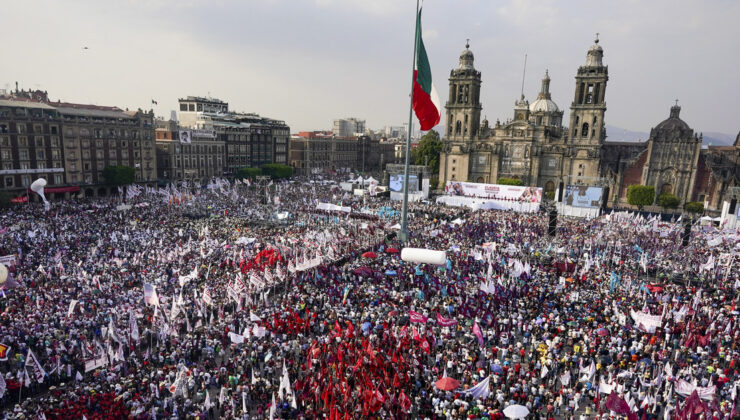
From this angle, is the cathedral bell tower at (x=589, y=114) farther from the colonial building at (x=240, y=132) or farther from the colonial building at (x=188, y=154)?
the colonial building at (x=188, y=154)

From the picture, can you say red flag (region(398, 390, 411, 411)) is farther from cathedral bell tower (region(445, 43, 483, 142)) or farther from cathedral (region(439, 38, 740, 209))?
cathedral bell tower (region(445, 43, 483, 142))

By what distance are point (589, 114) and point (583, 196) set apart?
75.0ft

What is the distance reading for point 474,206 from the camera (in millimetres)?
54031

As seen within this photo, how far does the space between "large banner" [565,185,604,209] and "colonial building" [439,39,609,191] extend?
16.5m

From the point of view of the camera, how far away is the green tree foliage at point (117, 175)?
195ft

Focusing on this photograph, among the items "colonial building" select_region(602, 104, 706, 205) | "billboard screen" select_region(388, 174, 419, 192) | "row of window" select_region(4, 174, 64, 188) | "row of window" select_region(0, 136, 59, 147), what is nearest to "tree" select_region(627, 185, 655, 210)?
"colonial building" select_region(602, 104, 706, 205)

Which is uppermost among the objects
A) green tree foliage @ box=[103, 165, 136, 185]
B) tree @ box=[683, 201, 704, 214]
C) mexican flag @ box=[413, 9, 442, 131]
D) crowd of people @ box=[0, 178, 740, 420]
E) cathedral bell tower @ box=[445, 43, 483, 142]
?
cathedral bell tower @ box=[445, 43, 483, 142]

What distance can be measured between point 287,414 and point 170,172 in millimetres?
66693

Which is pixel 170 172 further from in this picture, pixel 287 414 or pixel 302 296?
pixel 287 414

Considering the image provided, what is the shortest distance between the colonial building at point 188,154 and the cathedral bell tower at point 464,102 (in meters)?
40.8

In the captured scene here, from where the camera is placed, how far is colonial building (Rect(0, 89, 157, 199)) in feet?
168

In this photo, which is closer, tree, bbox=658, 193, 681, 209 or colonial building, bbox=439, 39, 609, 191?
tree, bbox=658, 193, 681, 209

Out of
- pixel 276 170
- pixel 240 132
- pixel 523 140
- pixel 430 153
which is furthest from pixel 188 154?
pixel 523 140

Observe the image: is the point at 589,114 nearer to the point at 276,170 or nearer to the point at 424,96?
the point at 276,170
